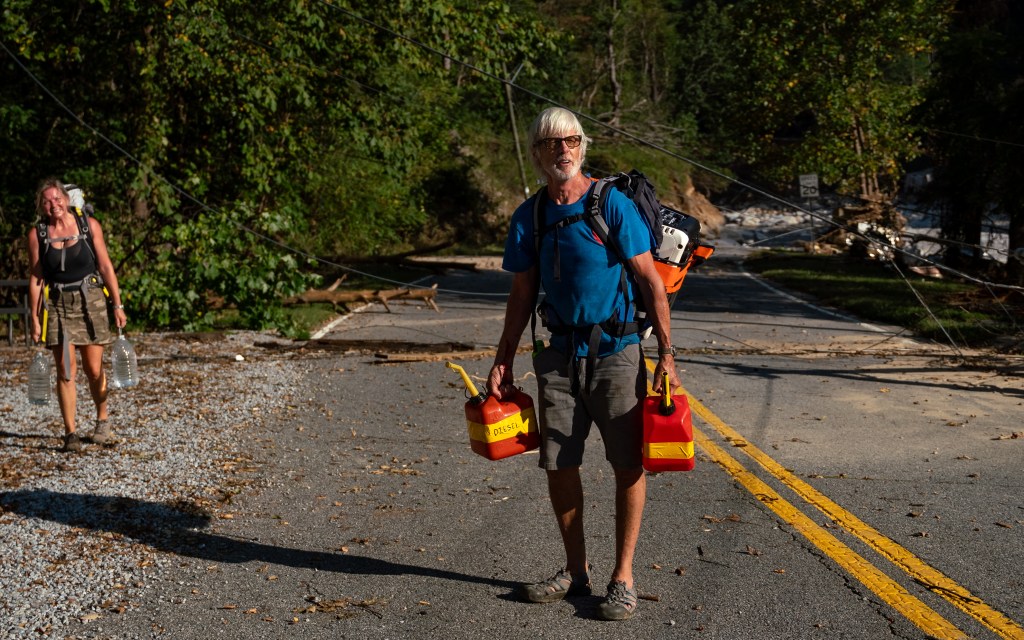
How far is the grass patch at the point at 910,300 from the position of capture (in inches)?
605

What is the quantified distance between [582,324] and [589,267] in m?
0.25

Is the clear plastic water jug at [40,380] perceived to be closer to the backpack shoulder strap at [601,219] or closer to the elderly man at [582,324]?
the elderly man at [582,324]

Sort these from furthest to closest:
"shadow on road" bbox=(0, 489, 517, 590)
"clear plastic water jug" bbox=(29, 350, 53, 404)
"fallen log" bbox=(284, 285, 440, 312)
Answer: "fallen log" bbox=(284, 285, 440, 312), "clear plastic water jug" bbox=(29, 350, 53, 404), "shadow on road" bbox=(0, 489, 517, 590)

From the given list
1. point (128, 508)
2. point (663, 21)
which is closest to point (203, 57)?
point (128, 508)

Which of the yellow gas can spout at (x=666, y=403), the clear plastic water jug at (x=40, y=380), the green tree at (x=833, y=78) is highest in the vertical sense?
the green tree at (x=833, y=78)

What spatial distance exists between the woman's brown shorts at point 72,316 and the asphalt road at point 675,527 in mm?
1458

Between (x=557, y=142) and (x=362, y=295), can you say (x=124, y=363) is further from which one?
(x=362, y=295)

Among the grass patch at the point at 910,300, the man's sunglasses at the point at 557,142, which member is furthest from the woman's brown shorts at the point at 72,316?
the grass patch at the point at 910,300

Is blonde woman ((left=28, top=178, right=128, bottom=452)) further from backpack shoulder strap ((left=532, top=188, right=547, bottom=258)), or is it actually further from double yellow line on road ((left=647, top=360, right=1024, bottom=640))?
double yellow line on road ((left=647, top=360, right=1024, bottom=640))

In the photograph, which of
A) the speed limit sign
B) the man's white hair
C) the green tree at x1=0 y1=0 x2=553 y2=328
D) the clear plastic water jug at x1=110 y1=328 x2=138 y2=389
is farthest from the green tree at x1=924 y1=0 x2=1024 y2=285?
the man's white hair

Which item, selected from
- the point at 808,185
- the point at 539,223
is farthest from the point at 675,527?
the point at 808,185

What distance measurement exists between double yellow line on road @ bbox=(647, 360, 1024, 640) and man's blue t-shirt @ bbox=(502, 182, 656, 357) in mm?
1590

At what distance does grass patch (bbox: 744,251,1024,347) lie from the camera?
605 inches

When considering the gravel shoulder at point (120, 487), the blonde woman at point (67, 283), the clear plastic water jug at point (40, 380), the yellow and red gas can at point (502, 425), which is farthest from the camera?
the clear plastic water jug at point (40, 380)
